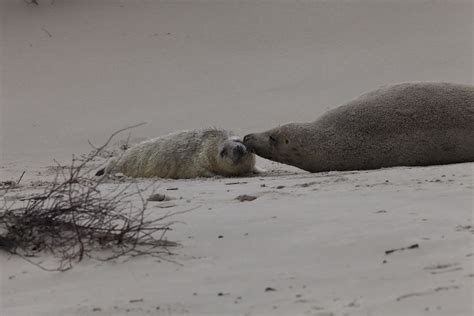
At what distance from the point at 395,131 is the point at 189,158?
6.88ft

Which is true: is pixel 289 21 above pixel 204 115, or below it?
above

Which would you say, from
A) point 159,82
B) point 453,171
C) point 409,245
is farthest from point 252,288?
→ point 159,82

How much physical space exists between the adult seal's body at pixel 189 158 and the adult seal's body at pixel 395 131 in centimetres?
73

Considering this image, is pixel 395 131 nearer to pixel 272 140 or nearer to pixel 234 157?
pixel 272 140

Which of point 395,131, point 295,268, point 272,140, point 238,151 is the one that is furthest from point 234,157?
point 295,268

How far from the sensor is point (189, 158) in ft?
26.0

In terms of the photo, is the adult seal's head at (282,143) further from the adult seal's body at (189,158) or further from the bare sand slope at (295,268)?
the bare sand slope at (295,268)

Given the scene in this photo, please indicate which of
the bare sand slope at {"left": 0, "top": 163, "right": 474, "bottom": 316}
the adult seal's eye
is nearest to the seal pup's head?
the adult seal's eye

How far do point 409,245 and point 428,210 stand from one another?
0.62 m

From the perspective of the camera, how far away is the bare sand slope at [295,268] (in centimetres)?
302

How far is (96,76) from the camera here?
14.5m

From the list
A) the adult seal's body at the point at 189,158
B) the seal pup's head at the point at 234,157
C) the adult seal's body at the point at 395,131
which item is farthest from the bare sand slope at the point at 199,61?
the adult seal's body at the point at 395,131

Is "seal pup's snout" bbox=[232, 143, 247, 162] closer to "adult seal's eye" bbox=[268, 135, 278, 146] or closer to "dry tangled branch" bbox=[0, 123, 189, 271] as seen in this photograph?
"adult seal's eye" bbox=[268, 135, 278, 146]

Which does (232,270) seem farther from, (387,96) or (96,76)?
(96,76)
